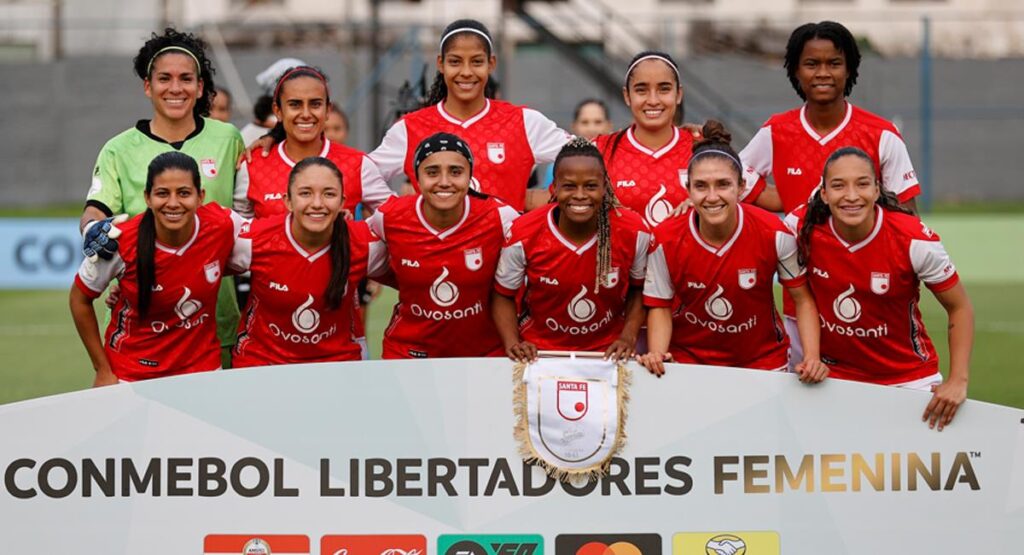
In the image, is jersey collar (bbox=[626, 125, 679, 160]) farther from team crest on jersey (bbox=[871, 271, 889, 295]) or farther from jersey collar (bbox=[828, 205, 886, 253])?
team crest on jersey (bbox=[871, 271, 889, 295])

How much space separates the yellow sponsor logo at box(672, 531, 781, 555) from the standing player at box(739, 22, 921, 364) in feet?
4.11

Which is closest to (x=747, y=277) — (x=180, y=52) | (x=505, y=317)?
(x=505, y=317)

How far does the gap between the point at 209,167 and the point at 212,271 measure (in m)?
0.71

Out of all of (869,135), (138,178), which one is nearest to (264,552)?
(138,178)

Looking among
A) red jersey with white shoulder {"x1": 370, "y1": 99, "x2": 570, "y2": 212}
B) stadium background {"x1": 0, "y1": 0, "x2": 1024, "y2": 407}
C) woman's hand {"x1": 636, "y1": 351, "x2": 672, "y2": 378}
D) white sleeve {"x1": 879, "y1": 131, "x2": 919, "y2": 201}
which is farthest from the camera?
stadium background {"x1": 0, "y1": 0, "x2": 1024, "y2": 407}

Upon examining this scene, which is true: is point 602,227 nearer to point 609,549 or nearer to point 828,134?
point 828,134

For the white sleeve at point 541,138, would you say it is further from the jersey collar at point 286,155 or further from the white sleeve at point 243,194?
the white sleeve at point 243,194

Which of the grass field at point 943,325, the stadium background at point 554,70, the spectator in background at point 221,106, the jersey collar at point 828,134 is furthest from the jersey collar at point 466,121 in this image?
the stadium background at point 554,70

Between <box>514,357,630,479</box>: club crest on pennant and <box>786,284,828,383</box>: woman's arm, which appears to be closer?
<box>514,357,630,479</box>: club crest on pennant

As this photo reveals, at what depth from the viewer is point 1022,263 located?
46.4 ft

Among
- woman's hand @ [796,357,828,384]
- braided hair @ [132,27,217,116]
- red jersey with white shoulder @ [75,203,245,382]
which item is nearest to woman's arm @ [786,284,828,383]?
woman's hand @ [796,357,828,384]

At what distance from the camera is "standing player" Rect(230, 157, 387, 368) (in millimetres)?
4895

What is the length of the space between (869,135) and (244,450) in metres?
2.79

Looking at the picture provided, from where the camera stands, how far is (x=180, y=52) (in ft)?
18.2
